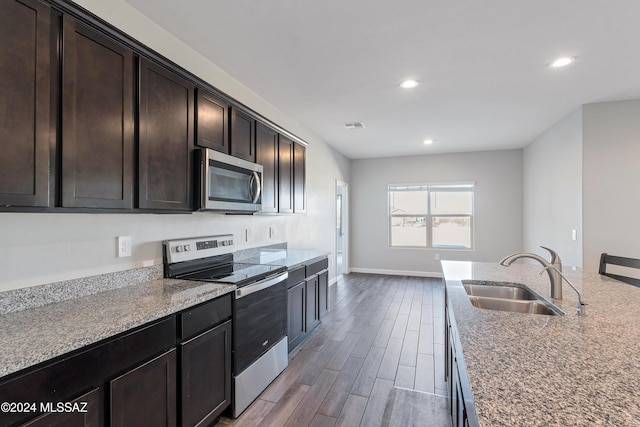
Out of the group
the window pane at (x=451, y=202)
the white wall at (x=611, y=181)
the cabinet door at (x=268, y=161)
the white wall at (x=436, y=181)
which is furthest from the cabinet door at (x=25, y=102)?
the window pane at (x=451, y=202)

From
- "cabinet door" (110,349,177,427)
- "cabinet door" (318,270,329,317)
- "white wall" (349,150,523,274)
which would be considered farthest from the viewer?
"white wall" (349,150,523,274)

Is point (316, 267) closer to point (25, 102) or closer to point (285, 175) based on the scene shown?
point (285, 175)

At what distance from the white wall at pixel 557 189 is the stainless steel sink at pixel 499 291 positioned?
2238 mm

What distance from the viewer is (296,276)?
116 inches

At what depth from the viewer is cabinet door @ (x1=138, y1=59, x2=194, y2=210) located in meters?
1.71

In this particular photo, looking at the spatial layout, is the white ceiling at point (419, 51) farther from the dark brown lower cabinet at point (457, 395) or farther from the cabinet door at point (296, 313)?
the cabinet door at point (296, 313)

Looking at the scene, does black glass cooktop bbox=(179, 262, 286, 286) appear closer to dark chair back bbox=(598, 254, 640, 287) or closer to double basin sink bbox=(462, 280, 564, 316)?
double basin sink bbox=(462, 280, 564, 316)

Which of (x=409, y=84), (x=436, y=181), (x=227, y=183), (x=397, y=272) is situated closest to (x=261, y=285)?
(x=227, y=183)

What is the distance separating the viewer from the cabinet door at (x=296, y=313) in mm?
2842

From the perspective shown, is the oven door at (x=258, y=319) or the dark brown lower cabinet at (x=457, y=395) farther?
the oven door at (x=258, y=319)

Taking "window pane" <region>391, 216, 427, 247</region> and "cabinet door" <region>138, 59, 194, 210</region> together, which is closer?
"cabinet door" <region>138, 59, 194, 210</region>

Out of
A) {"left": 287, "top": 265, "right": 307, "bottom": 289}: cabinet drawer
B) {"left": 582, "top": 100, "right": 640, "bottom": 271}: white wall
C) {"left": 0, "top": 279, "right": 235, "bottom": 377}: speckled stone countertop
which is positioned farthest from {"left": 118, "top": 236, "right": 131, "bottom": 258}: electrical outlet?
{"left": 582, "top": 100, "right": 640, "bottom": 271}: white wall

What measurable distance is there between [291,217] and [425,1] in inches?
113

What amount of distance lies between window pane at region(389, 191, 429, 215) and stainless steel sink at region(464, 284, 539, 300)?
4760mm
